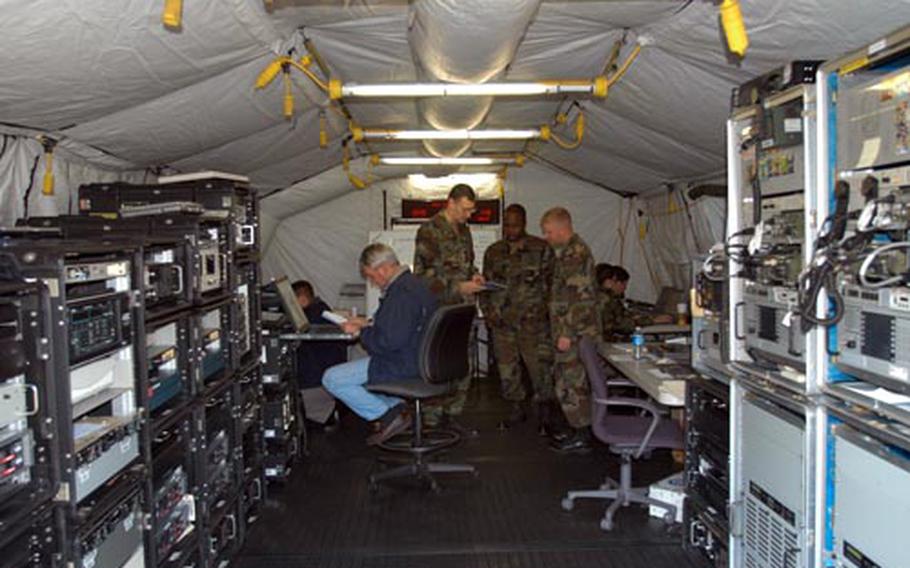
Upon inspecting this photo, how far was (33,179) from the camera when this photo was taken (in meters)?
3.44

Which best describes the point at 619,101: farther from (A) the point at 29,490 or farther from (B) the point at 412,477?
(A) the point at 29,490

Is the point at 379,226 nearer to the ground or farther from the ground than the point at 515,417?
farther from the ground

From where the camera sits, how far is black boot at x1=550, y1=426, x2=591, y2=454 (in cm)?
525

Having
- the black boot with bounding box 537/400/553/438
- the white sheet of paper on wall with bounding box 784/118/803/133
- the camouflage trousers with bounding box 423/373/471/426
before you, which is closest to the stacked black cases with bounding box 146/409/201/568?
the white sheet of paper on wall with bounding box 784/118/803/133

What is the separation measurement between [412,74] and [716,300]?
227 cm

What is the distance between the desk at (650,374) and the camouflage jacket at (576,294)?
19 cm

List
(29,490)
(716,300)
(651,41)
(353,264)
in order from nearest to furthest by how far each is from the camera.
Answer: (29,490) → (716,300) → (651,41) → (353,264)

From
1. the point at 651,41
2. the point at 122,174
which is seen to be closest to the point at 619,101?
the point at 651,41

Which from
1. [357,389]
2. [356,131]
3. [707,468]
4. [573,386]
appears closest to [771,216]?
[707,468]

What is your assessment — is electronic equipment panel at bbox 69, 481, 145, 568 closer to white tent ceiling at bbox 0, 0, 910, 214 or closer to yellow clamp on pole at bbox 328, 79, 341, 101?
white tent ceiling at bbox 0, 0, 910, 214

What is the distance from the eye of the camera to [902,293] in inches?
77.2

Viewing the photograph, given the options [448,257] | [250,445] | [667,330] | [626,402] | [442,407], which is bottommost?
[442,407]

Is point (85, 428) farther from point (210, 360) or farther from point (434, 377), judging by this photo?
point (434, 377)

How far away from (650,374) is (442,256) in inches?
77.3
